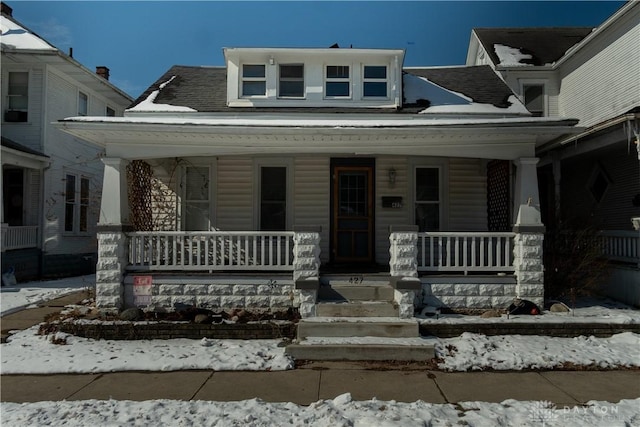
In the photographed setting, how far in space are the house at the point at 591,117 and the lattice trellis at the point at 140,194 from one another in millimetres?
8002

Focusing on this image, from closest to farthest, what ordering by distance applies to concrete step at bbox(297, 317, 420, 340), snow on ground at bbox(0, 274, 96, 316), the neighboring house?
1. concrete step at bbox(297, 317, 420, 340)
2. snow on ground at bbox(0, 274, 96, 316)
3. the neighboring house

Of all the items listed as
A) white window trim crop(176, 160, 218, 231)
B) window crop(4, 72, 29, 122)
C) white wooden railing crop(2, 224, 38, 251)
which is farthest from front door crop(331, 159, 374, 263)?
window crop(4, 72, 29, 122)

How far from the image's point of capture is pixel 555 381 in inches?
177

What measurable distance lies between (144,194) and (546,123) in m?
7.71

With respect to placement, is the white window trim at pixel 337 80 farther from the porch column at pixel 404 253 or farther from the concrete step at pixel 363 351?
the concrete step at pixel 363 351

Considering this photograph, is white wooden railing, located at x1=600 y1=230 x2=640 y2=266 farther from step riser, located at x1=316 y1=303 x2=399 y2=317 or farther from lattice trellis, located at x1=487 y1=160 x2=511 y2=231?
step riser, located at x1=316 y1=303 x2=399 y2=317

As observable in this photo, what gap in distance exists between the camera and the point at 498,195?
8.45 m

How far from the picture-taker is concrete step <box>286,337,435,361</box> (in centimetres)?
512

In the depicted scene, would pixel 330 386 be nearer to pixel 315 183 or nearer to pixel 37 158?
pixel 315 183

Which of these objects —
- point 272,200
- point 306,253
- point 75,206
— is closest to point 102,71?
point 75,206

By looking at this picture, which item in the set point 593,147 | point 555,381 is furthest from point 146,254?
point 593,147

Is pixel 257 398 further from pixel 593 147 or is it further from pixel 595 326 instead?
pixel 593 147

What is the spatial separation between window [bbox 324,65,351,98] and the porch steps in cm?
453

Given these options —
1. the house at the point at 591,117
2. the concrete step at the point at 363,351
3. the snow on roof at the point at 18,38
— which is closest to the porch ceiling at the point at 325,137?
the house at the point at 591,117
